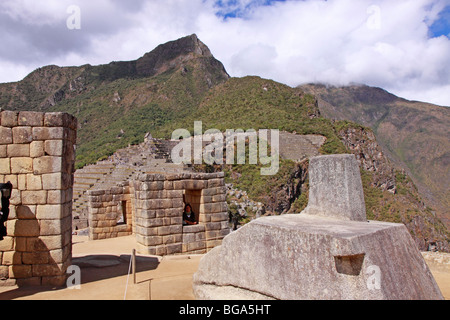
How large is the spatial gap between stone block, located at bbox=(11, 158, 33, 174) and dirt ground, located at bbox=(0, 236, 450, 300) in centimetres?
158

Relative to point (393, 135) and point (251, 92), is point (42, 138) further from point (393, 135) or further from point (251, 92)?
point (393, 135)

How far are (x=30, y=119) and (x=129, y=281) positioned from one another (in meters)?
2.69

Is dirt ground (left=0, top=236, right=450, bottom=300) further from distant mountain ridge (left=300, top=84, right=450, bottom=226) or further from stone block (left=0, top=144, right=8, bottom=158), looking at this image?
distant mountain ridge (left=300, top=84, right=450, bottom=226)

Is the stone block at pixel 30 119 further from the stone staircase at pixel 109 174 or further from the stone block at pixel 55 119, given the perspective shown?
the stone staircase at pixel 109 174

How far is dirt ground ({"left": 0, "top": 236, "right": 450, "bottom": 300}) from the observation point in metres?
4.29

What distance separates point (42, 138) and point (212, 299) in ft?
10.3

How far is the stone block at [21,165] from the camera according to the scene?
4656 millimetres

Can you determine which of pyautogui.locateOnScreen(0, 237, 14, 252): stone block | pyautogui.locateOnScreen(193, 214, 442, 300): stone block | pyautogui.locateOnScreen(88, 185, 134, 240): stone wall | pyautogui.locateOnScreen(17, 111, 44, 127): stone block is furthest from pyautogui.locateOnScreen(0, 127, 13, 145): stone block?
pyautogui.locateOnScreen(88, 185, 134, 240): stone wall

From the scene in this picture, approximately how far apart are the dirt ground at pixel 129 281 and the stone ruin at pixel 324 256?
64cm

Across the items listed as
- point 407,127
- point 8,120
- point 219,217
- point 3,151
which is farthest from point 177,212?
point 407,127

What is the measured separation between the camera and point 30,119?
15.4ft

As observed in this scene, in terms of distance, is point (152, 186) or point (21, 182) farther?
point (152, 186)

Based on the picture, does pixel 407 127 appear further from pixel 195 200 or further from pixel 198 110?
pixel 195 200

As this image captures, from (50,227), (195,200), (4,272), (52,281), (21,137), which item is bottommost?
(52,281)
